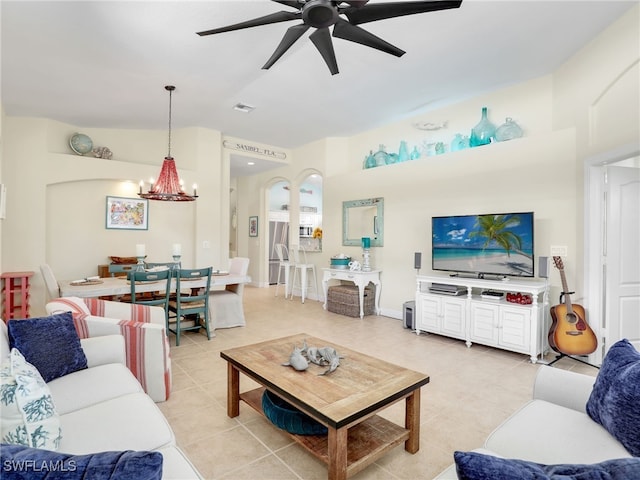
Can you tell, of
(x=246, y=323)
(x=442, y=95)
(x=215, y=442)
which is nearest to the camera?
(x=215, y=442)

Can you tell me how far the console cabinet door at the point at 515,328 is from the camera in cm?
354

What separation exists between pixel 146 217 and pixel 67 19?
133 inches

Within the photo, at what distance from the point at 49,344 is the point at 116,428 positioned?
2.85 feet

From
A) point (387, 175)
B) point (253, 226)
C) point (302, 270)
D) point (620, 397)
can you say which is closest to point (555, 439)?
point (620, 397)

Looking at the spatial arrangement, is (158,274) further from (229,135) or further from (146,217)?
(229,135)

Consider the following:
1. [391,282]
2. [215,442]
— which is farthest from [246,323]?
[215,442]

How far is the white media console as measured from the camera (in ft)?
11.6

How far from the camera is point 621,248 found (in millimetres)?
3328

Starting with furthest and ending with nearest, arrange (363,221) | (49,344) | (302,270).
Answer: (302,270) → (363,221) → (49,344)

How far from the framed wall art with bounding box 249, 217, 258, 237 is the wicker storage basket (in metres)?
3.44

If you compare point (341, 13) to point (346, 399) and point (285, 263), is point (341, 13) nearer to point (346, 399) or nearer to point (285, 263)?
point (346, 399)

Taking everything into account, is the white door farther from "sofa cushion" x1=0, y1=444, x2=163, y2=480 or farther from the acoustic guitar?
"sofa cushion" x1=0, y1=444, x2=163, y2=480

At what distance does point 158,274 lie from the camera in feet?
12.3

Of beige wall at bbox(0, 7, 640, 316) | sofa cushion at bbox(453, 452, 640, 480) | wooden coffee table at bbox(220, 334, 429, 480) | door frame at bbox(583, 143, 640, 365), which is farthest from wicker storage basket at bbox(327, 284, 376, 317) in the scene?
sofa cushion at bbox(453, 452, 640, 480)
